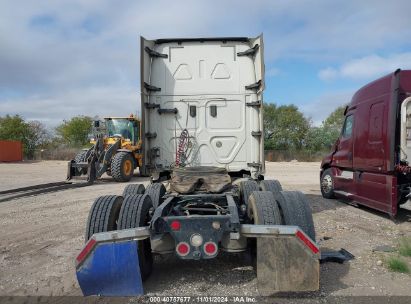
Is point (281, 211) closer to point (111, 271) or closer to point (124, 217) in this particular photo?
point (124, 217)

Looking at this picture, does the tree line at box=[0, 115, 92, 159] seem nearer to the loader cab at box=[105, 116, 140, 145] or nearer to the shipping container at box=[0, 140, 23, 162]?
the shipping container at box=[0, 140, 23, 162]

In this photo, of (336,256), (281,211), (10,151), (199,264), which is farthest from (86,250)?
(10,151)

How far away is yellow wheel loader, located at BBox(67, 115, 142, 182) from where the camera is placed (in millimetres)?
16266

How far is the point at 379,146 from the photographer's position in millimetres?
8250

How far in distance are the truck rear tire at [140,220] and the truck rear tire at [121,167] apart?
11.9m

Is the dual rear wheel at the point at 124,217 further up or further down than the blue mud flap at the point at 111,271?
further up

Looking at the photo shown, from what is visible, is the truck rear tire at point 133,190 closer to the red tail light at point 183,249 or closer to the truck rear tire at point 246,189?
the truck rear tire at point 246,189

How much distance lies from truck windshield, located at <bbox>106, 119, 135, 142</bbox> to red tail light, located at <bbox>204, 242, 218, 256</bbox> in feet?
50.6

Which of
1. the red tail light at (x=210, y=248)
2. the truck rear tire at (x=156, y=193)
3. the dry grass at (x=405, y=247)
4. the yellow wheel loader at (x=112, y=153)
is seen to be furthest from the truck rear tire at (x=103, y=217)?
the yellow wheel loader at (x=112, y=153)

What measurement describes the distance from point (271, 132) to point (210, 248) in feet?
187

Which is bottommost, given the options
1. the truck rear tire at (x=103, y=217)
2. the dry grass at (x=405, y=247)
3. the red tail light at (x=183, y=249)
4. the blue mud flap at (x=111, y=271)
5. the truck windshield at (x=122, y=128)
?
the dry grass at (x=405, y=247)

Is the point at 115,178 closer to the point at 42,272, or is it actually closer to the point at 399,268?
the point at 42,272

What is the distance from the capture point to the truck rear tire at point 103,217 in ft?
15.6

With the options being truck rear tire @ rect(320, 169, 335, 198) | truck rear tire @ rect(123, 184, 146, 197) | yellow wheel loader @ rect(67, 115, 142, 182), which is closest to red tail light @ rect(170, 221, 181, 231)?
truck rear tire @ rect(123, 184, 146, 197)
